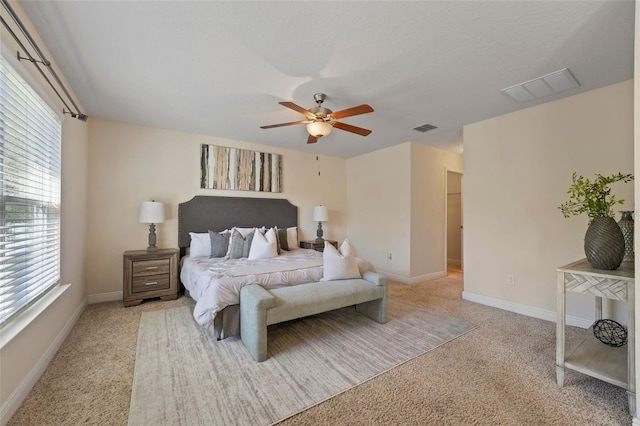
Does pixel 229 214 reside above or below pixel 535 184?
below

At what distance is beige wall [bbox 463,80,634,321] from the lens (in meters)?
2.72

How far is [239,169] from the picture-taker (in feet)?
15.4

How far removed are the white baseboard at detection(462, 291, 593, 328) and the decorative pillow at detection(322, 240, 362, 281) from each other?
1922 mm

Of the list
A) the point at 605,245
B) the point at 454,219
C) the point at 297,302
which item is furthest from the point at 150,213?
the point at 454,219

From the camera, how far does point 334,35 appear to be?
1959 millimetres

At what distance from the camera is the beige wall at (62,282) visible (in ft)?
5.36

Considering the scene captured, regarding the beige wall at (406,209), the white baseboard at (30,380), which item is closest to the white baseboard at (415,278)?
the beige wall at (406,209)

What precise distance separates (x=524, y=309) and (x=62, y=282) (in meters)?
5.16

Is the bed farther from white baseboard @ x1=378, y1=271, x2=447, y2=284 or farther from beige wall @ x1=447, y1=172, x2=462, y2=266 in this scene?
beige wall @ x1=447, y1=172, x2=462, y2=266

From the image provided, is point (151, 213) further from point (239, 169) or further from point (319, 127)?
point (319, 127)

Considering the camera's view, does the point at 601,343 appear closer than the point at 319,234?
Yes

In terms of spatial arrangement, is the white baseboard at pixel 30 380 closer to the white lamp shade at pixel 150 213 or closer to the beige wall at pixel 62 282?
the beige wall at pixel 62 282

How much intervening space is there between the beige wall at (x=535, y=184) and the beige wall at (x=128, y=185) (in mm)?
3854

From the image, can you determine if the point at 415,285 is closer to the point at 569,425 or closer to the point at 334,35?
the point at 569,425
